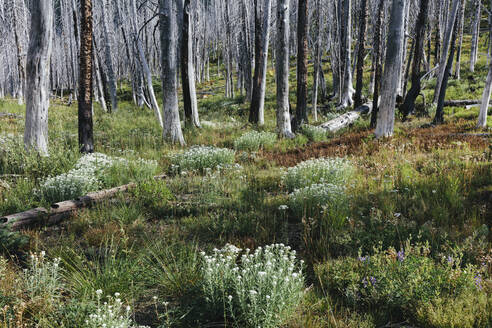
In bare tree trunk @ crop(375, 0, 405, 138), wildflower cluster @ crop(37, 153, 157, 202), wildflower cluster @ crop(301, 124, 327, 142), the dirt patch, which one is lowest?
wildflower cluster @ crop(37, 153, 157, 202)

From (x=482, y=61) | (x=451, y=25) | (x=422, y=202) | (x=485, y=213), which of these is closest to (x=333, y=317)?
(x=422, y=202)

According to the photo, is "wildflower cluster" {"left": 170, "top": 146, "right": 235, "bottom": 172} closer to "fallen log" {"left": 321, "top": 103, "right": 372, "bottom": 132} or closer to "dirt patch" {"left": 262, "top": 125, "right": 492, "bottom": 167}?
"dirt patch" {"left": 262, "top": 125, "right": 492, "bottom": 167}

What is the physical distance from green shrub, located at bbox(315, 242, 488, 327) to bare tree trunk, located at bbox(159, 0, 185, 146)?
8.08m

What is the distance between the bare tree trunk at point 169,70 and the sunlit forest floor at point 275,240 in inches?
82.9

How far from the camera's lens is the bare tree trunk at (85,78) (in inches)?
315

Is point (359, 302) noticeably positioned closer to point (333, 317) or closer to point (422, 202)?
point (333, 317)

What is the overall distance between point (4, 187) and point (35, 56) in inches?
135

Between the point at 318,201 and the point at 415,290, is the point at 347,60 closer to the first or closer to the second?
the point at 318,201

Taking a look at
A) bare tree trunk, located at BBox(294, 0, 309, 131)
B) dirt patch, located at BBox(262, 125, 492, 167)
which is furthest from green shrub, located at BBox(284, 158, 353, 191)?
bare tree trunk, located at BBox(294, 0, 309, 131)

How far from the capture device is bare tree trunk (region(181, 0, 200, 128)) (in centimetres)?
1267

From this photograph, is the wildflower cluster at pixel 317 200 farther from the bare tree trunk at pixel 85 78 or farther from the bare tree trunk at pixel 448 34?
the bare tree trunk at pixel 448 34

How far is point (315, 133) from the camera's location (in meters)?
11.4

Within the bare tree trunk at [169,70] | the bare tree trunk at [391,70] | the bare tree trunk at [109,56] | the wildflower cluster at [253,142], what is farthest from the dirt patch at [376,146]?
the bare tree trunk at [109,56]

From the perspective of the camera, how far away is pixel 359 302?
285 centimetres
